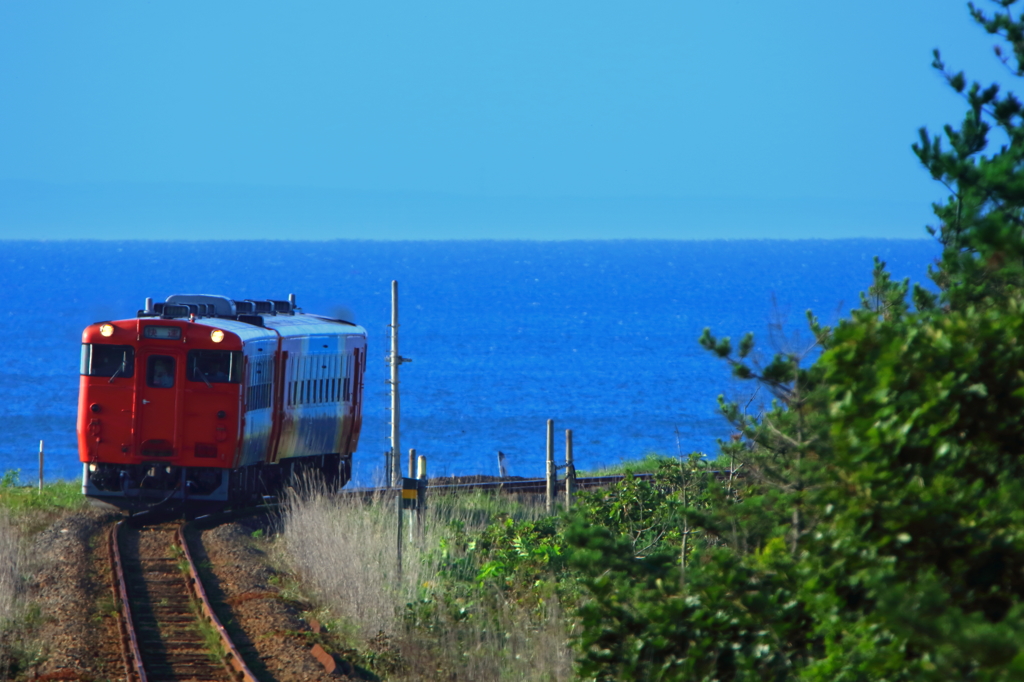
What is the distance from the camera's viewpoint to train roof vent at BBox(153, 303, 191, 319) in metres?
20.9

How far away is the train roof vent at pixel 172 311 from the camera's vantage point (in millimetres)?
20936

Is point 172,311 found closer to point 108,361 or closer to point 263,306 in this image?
point 108,361

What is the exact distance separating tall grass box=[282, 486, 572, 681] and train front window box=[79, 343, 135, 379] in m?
3.91

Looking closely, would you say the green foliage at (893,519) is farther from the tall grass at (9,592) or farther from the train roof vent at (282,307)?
the train roof vent at (282,307)

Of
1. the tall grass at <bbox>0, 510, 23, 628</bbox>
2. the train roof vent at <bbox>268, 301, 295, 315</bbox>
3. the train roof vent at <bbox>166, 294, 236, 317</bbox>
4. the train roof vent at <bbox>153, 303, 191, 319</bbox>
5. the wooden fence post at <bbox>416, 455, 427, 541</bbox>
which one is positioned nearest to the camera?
the tall grass at <bbox>0, 510, 23, 628</bbox>

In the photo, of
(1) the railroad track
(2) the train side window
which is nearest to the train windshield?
(2) the train side window

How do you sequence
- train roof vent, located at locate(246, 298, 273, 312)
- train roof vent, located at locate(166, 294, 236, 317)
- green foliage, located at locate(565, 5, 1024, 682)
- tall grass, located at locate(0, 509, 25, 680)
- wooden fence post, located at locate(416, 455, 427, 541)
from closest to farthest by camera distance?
green foliage, located at locate(565, 5, 1024, 682)
tall grass, located at locate(0, 509, 25, 680)
wooden fence post, located at locate(416, 455, 427, 541)
train roof vent, located at locate(166, 294, 236, 317)
train roof vent, located at locate(246, 298, 273, 312)

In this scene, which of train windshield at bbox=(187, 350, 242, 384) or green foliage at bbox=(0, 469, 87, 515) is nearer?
train windshield at bbox=(187, 350, 242, 384)

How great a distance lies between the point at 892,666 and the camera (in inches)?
193

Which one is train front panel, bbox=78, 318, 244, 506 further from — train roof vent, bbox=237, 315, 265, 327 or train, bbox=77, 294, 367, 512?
train roof vent, bbox=237, 315, 265, 327

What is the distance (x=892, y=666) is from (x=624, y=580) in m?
2.13

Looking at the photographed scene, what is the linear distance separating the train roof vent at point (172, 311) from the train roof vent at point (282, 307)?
342 cm

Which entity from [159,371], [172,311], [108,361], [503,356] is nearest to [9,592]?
[159,371]

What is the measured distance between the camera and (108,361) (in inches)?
799
